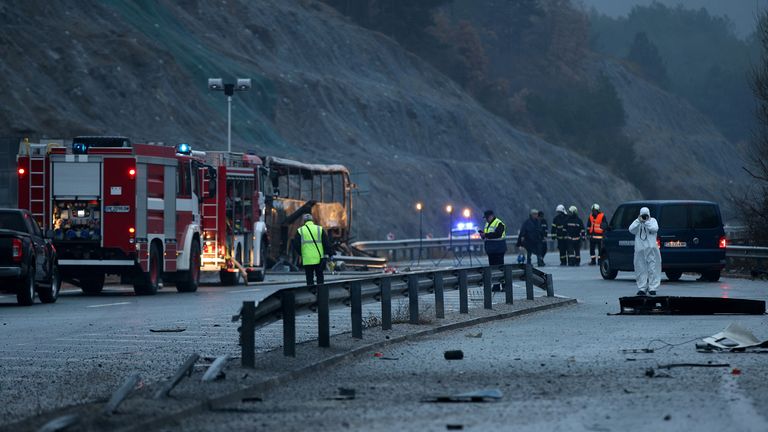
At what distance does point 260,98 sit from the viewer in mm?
77062

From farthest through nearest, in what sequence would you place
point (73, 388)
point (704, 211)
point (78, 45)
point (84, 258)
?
1. point (78, 45)
2. point (704, 211)
3. point (84, 258)
4. point (73, 388)

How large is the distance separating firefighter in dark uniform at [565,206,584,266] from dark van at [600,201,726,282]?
384 inches

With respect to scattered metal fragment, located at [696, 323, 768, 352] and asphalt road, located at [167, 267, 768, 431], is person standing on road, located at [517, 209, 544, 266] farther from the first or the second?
scattered metal fragment, located at [696, 323, 768, 352]

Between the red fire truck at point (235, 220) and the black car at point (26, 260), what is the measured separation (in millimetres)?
7105

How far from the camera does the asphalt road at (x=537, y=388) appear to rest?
10273 mm

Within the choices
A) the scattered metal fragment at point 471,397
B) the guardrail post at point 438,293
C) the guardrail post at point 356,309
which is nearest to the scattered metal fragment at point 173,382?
the scattered metal fragment at point 471,397

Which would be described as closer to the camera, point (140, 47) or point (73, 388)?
point (73, 388)

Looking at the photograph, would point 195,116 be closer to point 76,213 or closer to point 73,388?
point 76,213

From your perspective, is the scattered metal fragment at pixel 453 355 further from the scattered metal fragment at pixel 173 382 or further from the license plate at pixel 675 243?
the license plate at pixel 675 243

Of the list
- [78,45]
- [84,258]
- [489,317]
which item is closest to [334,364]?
[489,317]

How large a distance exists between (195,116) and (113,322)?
46856mm

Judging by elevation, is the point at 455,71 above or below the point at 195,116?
above

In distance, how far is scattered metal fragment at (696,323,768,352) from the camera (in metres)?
15.9

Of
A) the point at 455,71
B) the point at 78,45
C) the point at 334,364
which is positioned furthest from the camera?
the point at 455,71
